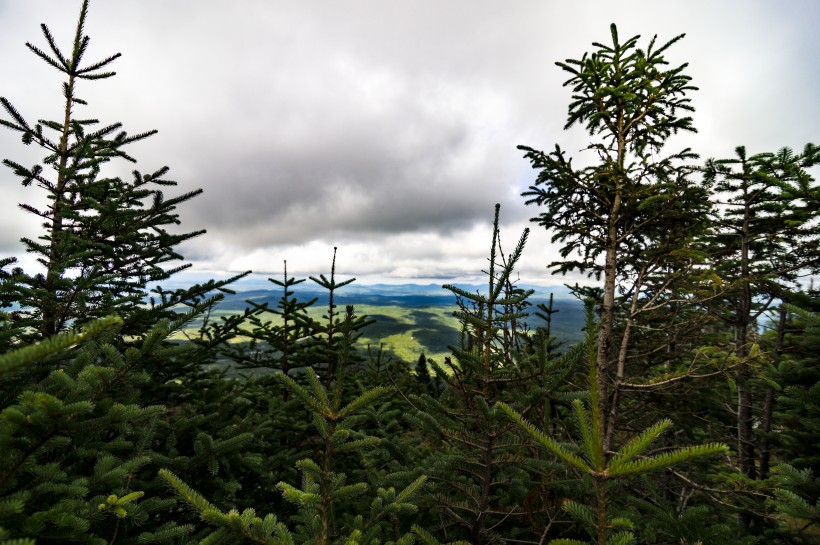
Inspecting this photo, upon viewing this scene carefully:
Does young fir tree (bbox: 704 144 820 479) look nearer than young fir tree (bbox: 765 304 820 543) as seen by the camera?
No

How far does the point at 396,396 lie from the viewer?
26.9 feet

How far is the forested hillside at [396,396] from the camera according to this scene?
2.26m

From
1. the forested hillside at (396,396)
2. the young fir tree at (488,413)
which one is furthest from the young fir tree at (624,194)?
the young fir tree at (488,413)

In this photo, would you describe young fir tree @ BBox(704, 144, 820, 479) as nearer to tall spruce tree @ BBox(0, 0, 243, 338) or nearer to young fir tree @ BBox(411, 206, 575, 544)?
young fir tree @ BBox(411, 206, 575, 544)

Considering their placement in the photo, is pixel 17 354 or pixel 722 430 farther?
pixel 722 430

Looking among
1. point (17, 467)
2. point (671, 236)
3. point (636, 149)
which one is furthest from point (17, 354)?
point (636, 149)

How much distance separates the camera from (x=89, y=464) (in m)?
3.16

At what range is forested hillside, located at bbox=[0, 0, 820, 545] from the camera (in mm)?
2256

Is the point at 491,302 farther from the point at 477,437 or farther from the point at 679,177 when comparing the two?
the point at 679,177

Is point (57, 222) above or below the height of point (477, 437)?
above

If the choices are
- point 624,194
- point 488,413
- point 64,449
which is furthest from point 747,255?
point 64,449

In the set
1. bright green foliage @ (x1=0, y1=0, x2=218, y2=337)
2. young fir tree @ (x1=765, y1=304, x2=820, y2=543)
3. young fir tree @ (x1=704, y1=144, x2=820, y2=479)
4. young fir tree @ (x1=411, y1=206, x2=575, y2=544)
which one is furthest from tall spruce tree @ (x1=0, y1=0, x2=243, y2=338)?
young fir tree @ (x1=704, y1=144, x2=820, y2=479)

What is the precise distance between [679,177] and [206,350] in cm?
1261

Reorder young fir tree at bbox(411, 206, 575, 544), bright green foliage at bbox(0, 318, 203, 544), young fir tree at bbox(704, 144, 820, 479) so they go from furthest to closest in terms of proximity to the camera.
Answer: young fir tree at bbox(704, 144, 820, 479)
young fir tree at bbox(411, 206, 575, 544)
bright green foliage at bbox(0, 318, 203, 544)
